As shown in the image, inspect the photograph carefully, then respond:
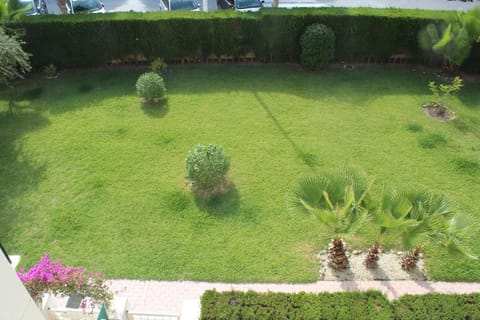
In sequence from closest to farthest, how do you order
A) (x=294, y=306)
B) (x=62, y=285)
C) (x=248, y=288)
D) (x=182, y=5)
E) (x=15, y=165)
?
(x=62, y=285)
(x=294, y=306)
(x=248, y=288)
(x=15, y=165)
(x=182, y=5)

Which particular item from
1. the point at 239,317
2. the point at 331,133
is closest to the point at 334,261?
the point at 239,317

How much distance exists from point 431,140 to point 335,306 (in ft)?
20.6

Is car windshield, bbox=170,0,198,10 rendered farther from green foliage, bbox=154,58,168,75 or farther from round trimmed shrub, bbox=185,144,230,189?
round trimmed shrub, bbox=185,144,230,189

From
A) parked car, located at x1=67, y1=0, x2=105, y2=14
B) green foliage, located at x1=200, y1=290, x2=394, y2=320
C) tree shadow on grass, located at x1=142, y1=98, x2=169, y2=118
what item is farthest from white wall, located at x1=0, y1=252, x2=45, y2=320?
parked car, located at x1=67, y1=0, x2=105, y2=14

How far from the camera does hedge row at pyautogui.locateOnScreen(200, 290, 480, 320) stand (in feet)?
22.1

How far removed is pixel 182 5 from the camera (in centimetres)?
1716

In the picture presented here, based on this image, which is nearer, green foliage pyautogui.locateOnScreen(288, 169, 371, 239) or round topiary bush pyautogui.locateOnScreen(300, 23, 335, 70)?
green foliage pyautogui.locateOnScreen(288, 169, 371, 239)

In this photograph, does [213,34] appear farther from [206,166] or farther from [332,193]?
[332,193]

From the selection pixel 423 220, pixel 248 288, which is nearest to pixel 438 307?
pixel 423 220

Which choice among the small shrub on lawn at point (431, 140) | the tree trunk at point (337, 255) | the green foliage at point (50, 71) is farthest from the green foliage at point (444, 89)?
the green foliage at point (50, 71)

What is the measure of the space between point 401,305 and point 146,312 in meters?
4.32

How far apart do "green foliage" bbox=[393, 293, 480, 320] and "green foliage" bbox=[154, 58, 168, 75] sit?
1049 cm

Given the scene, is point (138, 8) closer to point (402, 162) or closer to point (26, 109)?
point (26, 109)

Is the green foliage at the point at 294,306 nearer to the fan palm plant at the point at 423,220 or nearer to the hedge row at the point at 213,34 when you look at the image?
the fan palm plant at the point at 423,220
